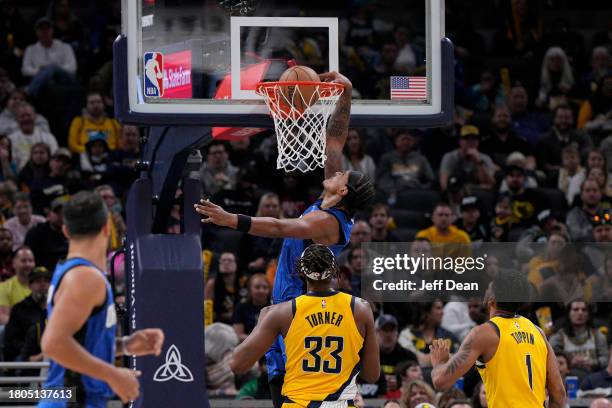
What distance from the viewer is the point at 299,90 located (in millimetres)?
8438

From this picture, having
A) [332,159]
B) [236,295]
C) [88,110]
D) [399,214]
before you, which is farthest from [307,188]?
[332,159]

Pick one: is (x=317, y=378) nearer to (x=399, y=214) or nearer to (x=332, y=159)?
(x=332, y=159)

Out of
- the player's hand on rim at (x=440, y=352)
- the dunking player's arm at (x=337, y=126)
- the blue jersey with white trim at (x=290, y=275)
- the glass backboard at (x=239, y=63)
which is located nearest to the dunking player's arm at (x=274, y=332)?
the player's hand on rim at (x=440, y=352)

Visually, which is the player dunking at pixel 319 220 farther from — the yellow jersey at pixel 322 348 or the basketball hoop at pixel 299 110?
the yellow jersey at pixel 322 348

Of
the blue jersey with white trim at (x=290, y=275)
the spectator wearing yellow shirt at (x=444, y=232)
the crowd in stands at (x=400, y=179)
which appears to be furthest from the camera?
the spectator wearing yellow shirt at (x=444, y=232)

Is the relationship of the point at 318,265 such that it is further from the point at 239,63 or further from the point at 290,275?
the point at 239,63

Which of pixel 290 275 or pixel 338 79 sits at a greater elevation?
pixel 338 79

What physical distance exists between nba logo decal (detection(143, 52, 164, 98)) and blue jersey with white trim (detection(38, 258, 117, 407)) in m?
2.55

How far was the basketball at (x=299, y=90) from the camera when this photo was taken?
8438mm

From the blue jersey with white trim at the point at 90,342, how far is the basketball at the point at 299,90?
2811 mm

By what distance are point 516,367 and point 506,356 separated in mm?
96

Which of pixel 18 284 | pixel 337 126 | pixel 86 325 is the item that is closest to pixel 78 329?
pixel 86 325

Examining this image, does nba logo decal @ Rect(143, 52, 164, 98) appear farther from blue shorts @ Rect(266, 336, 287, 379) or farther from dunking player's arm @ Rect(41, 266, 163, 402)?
dunking player's arm @ Rect(41, 266, 163, 402)

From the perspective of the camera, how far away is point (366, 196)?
8320 millimetres
